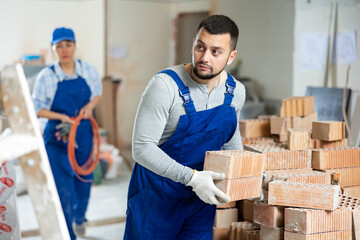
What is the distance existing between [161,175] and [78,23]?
5800 mm

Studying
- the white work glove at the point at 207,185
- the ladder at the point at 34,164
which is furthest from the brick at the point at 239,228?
the ladder at the point at 34,164

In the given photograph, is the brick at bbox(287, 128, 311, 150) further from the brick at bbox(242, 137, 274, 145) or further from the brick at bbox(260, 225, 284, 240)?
the brick at bbox(260, 225, 284, 240)

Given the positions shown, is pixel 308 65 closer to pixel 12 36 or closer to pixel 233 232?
pixel 233 232

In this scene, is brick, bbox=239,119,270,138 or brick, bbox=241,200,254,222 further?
brick, bbox=239,119,270,138

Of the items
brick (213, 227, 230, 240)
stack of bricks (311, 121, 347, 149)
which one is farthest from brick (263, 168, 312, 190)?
brick (213, 227, 230, 240)

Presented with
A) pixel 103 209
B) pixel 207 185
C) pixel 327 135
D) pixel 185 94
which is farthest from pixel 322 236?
pixel 103 209

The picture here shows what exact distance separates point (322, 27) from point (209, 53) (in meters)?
2.33

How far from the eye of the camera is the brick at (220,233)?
10.0 ft

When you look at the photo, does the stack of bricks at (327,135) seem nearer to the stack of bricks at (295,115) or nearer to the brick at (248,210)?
the stack of bricks at (295,115)

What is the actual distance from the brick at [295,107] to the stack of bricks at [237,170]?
3.68ft

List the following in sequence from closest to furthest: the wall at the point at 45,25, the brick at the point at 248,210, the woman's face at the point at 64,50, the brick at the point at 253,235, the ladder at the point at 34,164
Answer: the ladder at the point at 34,164
the brick at the point at 253,235
the brick at the point at 248,210
the woman's face at the point at 64,50
the wall at the point at 45,25

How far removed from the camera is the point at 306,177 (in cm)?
271

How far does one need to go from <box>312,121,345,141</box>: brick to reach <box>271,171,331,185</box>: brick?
0.34 meters

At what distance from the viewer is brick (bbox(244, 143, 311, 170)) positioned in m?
2.91
